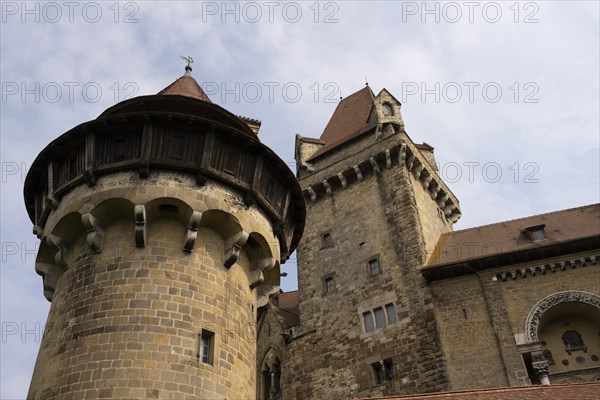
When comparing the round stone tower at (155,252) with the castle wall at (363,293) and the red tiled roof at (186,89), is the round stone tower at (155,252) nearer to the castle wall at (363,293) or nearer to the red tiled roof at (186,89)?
the red tiled roof at (186,89)

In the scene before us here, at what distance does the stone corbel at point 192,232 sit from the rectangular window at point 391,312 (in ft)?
44.3

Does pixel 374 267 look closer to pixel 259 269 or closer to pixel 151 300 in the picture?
pixel 259 269

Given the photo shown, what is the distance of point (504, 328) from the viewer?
1877cm

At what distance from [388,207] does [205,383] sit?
16776 millimetres

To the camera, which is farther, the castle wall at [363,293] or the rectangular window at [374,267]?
the rectangular window at [374,267]

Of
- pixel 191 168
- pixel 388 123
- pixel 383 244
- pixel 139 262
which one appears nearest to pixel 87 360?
pixel 139 262

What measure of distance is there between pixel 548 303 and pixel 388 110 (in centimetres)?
1246

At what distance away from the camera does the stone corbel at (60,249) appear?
9.50 meters

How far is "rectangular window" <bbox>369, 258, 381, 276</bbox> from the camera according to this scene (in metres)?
22.9

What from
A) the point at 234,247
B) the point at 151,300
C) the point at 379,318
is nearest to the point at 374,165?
the point at 379,318

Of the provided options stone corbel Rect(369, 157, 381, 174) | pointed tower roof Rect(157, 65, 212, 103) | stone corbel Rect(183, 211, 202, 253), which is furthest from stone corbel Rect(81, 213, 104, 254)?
stone corbel Rect(369, 157, 381, 174)

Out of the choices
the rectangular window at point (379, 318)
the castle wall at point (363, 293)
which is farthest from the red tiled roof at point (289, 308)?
the rectangular window at point (379, 318)

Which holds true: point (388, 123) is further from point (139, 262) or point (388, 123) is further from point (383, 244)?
point (139, 262)

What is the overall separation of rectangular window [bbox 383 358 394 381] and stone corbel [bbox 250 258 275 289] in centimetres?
1149
